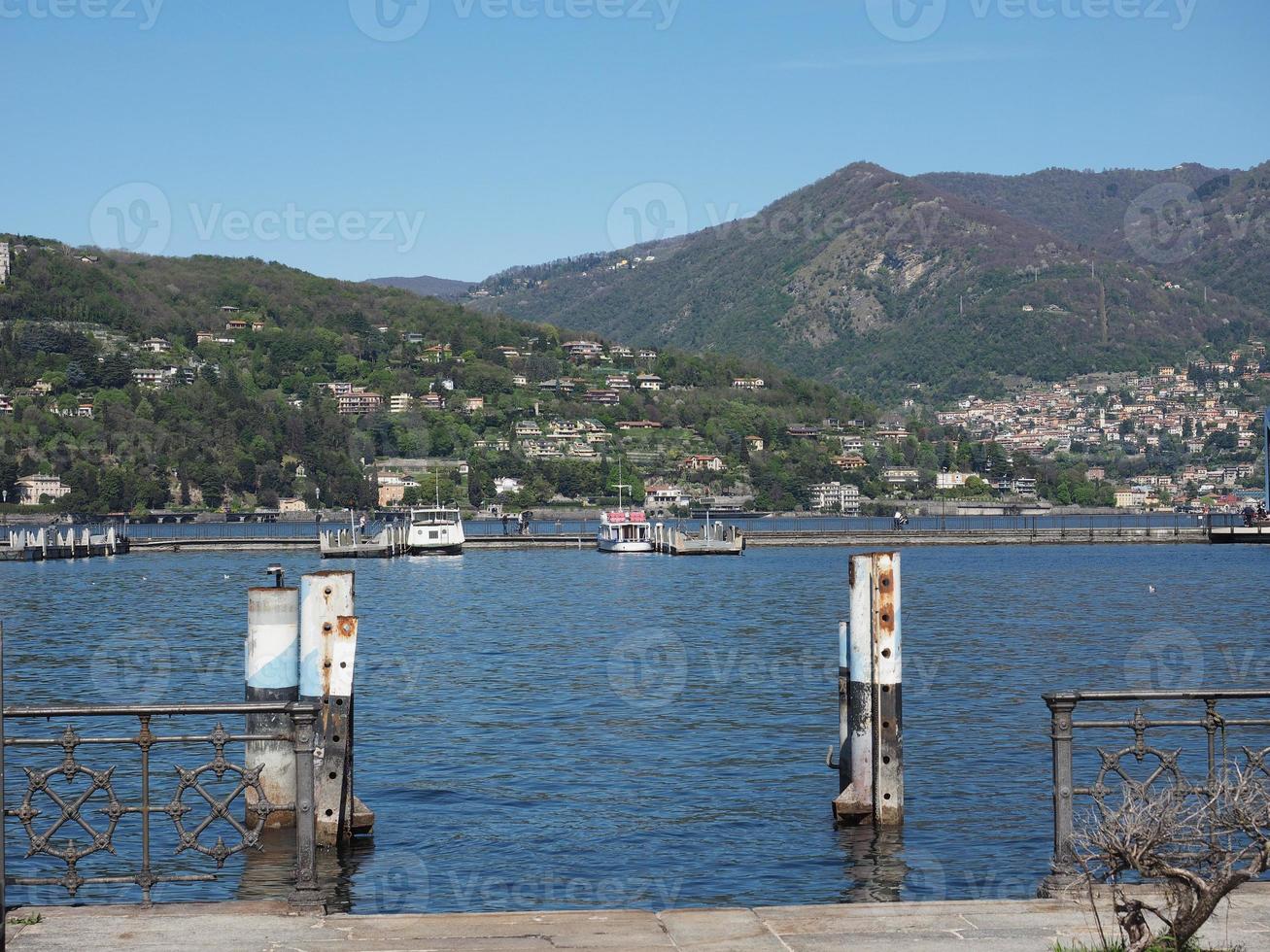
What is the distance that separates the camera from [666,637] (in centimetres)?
4638

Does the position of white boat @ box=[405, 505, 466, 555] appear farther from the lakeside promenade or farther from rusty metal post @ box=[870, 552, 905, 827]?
the lakeside promenade

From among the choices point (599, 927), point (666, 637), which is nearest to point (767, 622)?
point (666, 637)

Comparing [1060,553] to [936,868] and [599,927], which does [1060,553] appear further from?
[599,927]

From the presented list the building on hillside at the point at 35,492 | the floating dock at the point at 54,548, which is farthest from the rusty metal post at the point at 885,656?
the building on hillside at the point at 35,492

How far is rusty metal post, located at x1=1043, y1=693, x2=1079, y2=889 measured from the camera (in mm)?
10344

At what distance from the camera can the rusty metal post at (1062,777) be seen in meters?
10.3

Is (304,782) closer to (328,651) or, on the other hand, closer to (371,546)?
(328,651)

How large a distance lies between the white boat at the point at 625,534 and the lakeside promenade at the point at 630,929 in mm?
100138

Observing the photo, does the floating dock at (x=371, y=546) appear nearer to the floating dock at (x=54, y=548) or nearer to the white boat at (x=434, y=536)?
the white boat at (x=434, y=536)

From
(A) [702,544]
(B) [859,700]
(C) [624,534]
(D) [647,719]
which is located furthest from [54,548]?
(B) [859,700]

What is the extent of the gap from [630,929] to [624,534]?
10472cm

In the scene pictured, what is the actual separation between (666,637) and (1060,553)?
73.9 metres

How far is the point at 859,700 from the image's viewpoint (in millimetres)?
15922

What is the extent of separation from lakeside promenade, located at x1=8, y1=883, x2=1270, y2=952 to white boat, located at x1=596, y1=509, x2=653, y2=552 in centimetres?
10014
